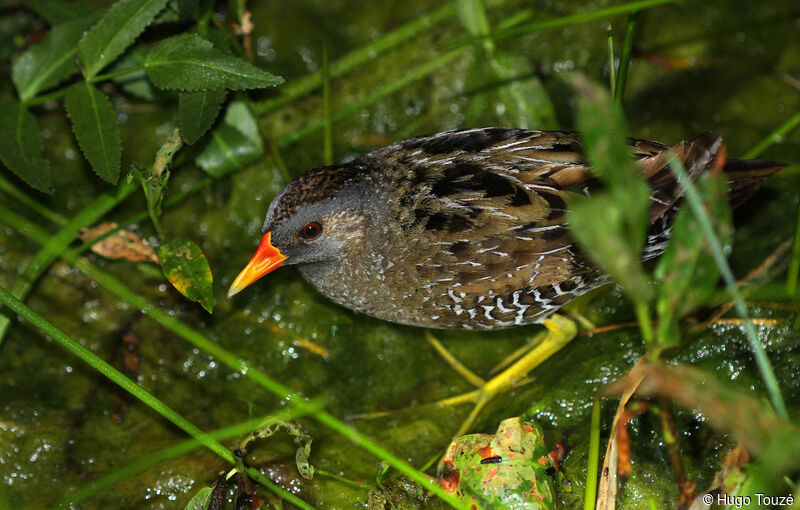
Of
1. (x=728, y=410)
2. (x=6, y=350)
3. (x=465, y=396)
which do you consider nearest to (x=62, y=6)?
(x=6, y=350)

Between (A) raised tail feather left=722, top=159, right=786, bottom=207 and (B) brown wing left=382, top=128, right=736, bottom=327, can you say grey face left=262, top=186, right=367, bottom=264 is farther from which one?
(A) raised tail feather left=722, top=159, right=786, bottom=207

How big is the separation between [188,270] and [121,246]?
73 centimetres

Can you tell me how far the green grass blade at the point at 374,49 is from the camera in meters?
4.32

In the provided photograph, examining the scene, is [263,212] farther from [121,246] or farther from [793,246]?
[793,246]

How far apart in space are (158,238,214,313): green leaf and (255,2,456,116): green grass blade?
1.35 metres

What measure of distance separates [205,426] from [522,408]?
5.00 ft

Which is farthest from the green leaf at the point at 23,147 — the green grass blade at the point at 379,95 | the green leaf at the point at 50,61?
the green grass blade at the point at 379,95

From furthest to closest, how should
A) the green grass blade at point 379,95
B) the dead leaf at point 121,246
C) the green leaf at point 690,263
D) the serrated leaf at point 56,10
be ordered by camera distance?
the green grass blade at point 379,95 < the serrated leaf at point 56,10 < the dead leaf at point 121,246 < the green leaf at point 690,263

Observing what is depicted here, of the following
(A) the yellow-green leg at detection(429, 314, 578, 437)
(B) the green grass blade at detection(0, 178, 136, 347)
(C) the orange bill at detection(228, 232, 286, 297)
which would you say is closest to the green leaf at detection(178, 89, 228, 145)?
(C) the orange bill at detection(228, 232, 286, 297)

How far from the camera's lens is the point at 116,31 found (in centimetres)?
349

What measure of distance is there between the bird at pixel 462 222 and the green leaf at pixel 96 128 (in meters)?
0.76

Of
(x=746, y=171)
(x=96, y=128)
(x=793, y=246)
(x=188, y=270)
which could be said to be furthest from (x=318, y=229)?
(x=793, y=246)

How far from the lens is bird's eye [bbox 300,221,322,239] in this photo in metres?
3.21

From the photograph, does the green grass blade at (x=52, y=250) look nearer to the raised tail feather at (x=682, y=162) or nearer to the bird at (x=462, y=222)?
the bird at (x=462, y=222)
